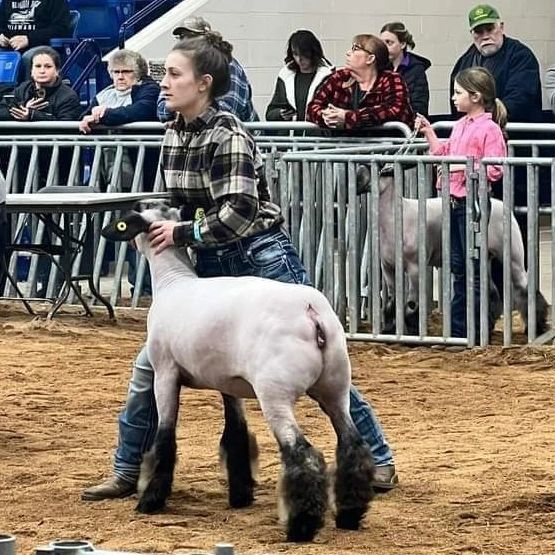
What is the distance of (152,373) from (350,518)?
105 centimetres

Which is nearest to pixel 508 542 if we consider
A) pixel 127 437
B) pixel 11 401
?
pixel 127 437

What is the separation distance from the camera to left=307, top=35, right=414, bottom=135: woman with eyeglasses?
495 inches

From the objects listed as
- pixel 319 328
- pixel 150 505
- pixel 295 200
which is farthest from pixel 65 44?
pixel 319 328

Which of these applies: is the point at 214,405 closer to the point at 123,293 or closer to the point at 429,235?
the point at 429,235

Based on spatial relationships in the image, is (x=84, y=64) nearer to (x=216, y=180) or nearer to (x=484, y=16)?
(x=484, y=16)

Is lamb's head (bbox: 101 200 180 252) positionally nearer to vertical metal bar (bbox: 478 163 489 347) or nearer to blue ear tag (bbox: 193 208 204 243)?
blue ear tag (bbox: 193 208 204 243)

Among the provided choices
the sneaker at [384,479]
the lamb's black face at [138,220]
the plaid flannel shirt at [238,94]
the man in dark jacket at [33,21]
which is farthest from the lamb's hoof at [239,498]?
the man in dark jacket at [33,21]

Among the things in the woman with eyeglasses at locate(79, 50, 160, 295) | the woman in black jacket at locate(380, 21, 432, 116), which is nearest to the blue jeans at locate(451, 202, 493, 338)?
the woman in black jacket at locate(380, 21, 432, 116)

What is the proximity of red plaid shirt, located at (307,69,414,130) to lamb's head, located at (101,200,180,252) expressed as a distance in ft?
19.0

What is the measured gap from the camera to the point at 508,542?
20.4ft

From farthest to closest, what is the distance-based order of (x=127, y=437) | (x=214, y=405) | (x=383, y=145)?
(x=383, y=145)
(x=214, y=405)
(x=127, y=437)

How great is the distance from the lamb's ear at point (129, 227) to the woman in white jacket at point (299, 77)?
6781 millimetres

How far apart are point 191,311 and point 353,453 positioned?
0.83 m

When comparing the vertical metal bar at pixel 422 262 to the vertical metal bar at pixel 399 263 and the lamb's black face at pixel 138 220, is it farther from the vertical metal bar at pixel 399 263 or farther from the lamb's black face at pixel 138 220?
the lamb's black face at pixel 138 220
